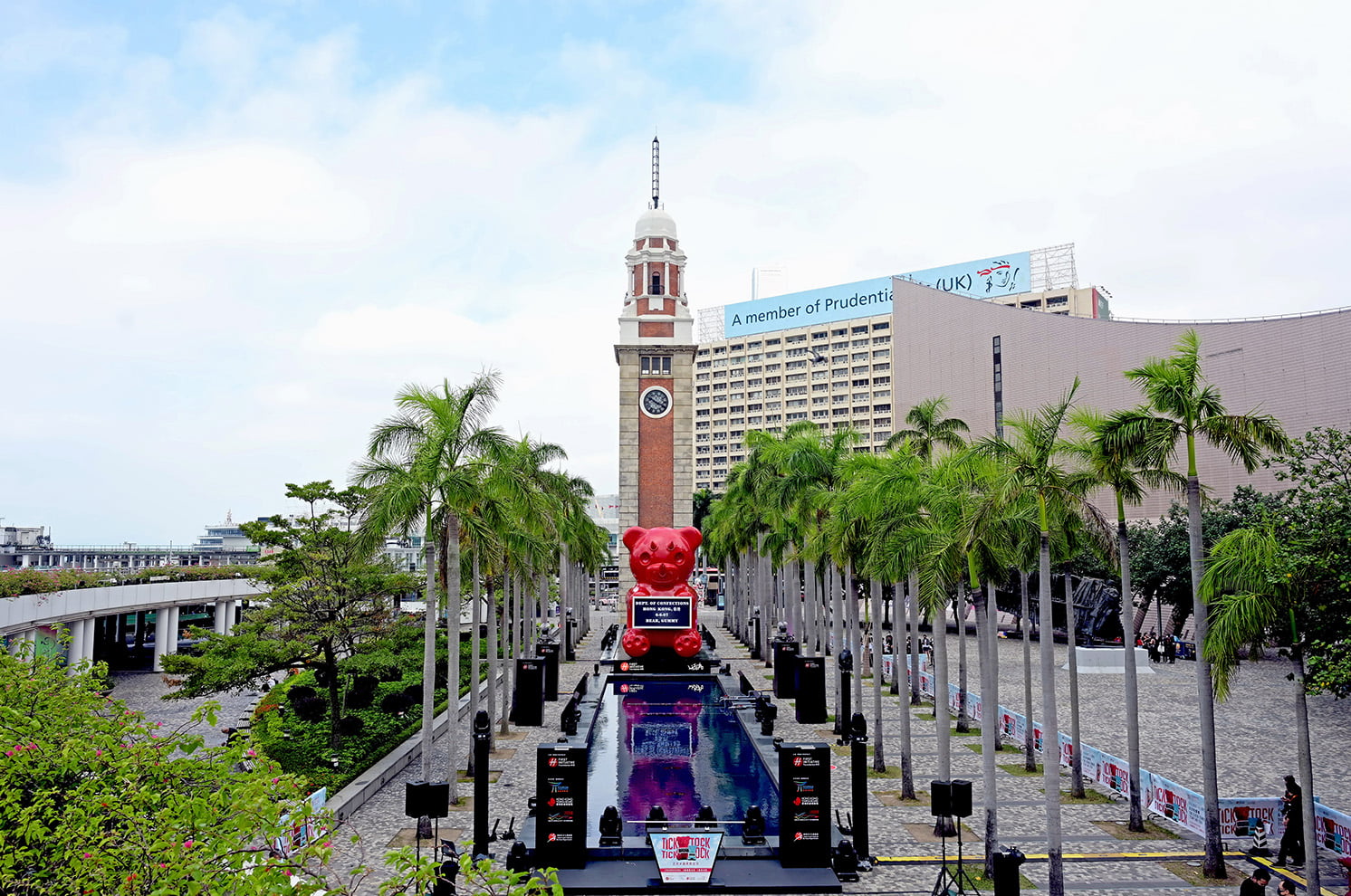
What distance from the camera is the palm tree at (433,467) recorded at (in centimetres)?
1922

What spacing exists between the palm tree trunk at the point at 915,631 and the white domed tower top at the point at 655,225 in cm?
5436

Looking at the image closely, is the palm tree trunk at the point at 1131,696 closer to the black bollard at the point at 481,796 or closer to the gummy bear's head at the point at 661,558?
the black bollard at the point at 481,796

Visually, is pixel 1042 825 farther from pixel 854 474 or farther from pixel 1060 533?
pixel 854 474

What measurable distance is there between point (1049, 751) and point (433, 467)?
11.8 m

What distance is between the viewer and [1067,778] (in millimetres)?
22453

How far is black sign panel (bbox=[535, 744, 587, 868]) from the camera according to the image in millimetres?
16297

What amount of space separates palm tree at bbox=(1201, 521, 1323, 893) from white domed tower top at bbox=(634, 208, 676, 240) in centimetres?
7063

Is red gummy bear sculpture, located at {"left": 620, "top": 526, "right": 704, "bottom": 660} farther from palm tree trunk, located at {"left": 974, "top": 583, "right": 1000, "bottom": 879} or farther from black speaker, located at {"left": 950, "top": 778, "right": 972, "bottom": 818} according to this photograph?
black speaker, located at {"left": 950, "top": 778, "right": 972, "bottom": 818}

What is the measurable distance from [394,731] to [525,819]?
35.8 ft

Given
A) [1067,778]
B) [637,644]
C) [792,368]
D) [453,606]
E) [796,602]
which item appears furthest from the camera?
[792,368]

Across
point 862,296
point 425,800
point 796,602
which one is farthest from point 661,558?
point 862,296

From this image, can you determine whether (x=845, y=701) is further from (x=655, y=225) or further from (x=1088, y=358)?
(x=655, y=225)

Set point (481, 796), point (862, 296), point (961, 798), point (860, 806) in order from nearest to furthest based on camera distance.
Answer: point (961, 798) → point (481, 796) → point (860, 806) → point (862, 296)

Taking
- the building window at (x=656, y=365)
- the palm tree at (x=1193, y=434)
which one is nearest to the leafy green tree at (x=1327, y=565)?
the palm tree at (x=1193, y=434)
